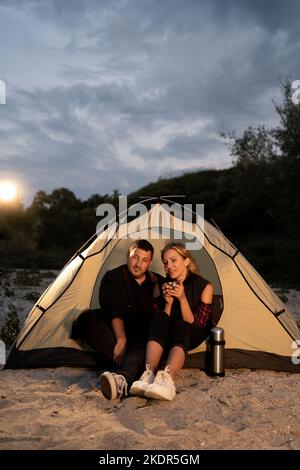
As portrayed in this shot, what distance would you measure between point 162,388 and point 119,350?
817 mm

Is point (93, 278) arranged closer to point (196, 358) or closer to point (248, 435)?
point (196, 358)

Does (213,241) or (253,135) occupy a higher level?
(253,135)

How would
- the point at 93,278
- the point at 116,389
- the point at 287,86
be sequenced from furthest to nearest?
the point at 287,86 → the point at 93,278 → the point at 116,389

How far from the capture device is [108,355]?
15.9 ft

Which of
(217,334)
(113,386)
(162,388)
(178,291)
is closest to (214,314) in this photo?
(217,334)

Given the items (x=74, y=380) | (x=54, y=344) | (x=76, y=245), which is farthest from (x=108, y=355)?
(x=76, y=245)

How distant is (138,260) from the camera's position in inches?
201

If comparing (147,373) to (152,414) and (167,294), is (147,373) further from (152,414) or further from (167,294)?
(167,294)

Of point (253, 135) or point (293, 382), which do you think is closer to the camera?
point (293, 382)

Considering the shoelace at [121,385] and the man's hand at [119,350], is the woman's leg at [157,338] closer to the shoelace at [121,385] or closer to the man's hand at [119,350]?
the shoelace at [121,385]

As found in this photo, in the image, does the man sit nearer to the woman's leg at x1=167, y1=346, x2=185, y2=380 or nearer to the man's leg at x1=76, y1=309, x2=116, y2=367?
the man's leg at x1=76, y1=309, x2=116, y2=367

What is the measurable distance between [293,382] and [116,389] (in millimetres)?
1640
